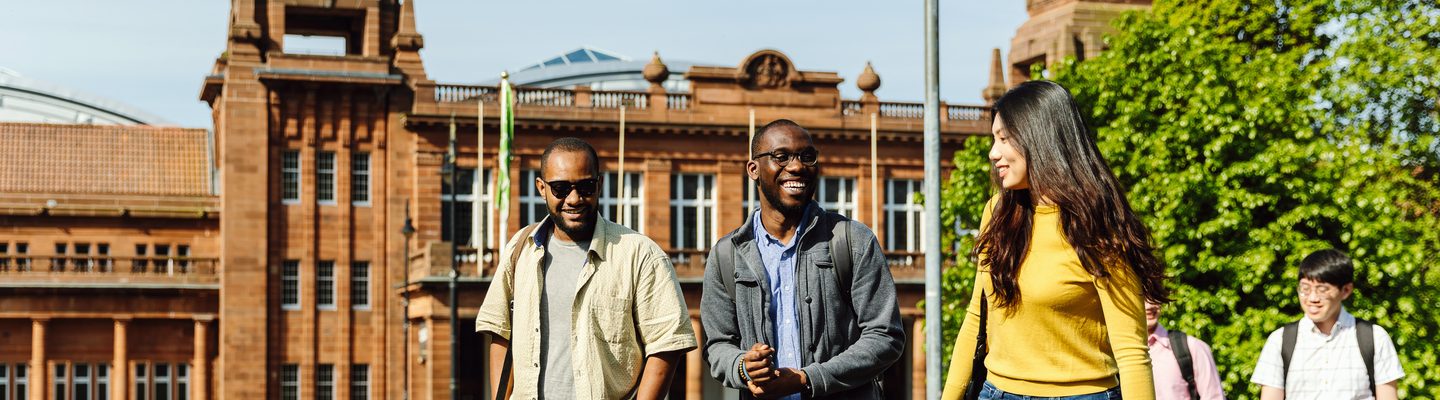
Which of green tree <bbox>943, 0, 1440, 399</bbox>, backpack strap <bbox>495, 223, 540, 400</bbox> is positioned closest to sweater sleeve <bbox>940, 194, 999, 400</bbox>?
backpack strap <bbox>495, 223, 540, 400</bbox>

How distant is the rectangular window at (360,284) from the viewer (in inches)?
1933

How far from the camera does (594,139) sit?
49.9 meters

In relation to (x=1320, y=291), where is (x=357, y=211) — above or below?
above

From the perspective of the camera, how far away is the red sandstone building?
157 ft

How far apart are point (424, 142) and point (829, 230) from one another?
41.9m

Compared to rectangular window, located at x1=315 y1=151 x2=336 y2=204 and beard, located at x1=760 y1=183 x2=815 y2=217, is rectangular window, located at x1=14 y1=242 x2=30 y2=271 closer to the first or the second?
rectangular window, located at x1=315 y1=151 x2=336 y2=204

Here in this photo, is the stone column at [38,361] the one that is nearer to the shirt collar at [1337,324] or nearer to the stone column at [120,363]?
the stone column at [120,363]

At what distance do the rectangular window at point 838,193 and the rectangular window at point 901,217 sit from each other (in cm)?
102

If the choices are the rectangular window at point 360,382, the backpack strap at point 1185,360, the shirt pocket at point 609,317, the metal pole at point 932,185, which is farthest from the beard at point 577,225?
the rectangular window at point 360,382

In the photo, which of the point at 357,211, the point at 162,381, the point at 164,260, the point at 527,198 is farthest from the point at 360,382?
the point at 164,260

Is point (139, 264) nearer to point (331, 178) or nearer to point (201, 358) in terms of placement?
point (201, 358)

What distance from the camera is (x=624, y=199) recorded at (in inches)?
1965

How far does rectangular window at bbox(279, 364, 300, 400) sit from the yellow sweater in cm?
4375

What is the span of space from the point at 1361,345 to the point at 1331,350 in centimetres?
16
